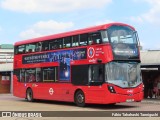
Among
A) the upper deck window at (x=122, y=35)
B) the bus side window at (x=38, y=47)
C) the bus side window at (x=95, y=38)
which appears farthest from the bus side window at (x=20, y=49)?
the upper deck window at (x=122, y=35)

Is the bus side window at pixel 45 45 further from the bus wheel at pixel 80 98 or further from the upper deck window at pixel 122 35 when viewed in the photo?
the upper deck window at pixel 122 35

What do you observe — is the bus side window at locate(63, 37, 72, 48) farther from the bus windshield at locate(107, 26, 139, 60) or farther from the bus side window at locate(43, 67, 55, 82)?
the bus windshield at locate(107, 26, 139, 60)

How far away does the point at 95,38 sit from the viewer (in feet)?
63.3

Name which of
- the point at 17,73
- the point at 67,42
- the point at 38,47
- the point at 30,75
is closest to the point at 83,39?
the point at 67,42

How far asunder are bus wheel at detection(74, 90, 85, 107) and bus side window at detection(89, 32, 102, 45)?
283cm

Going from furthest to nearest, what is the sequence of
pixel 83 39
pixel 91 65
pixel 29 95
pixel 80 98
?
pixel 29 95
pixel 80 98
pixel 83 39
pixel 91 65

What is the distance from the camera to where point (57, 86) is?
22219 millimetres

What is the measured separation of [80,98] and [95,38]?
11.1 ft

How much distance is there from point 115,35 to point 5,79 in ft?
92.7

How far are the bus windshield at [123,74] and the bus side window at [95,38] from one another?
136 centimetres

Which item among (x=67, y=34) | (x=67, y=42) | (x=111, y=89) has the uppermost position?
(x=67, y=34)

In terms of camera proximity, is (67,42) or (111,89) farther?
(67,42)

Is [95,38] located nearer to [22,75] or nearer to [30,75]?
[30,75]

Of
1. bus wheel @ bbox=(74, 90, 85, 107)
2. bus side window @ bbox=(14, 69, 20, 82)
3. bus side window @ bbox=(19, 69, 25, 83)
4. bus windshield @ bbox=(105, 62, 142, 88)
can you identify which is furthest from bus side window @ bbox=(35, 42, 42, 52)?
bus windshield @ bbox=(105, 62, 142, 88)
